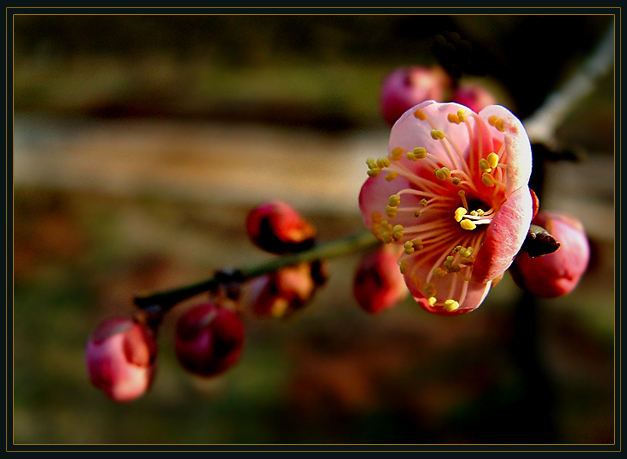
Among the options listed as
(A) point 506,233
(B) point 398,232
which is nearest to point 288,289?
(B) point 398,232

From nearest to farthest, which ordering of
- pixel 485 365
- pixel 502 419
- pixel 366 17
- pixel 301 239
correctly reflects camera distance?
pixel 301 239, pixel 502 419, pixel 485 365, pixel 366 17

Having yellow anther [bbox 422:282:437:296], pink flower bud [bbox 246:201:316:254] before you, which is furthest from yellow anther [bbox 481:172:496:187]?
pink flower bud [bbox 246:201:316:254]

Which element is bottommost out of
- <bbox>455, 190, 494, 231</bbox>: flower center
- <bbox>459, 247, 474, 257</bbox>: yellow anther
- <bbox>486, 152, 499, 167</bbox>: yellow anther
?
<bbox>459, 247, 474, 257</bbox>: yellow anther

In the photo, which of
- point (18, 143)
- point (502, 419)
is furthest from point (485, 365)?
point (18, 143)

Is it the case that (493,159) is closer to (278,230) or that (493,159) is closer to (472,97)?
(278,230)

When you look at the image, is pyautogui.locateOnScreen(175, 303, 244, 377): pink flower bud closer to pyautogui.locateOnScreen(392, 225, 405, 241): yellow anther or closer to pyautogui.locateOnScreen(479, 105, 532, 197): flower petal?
pyautogui.locateOnScreen(392, 225, 405, 241): yellow anther

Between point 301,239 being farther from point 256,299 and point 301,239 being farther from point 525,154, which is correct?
point 525,154
